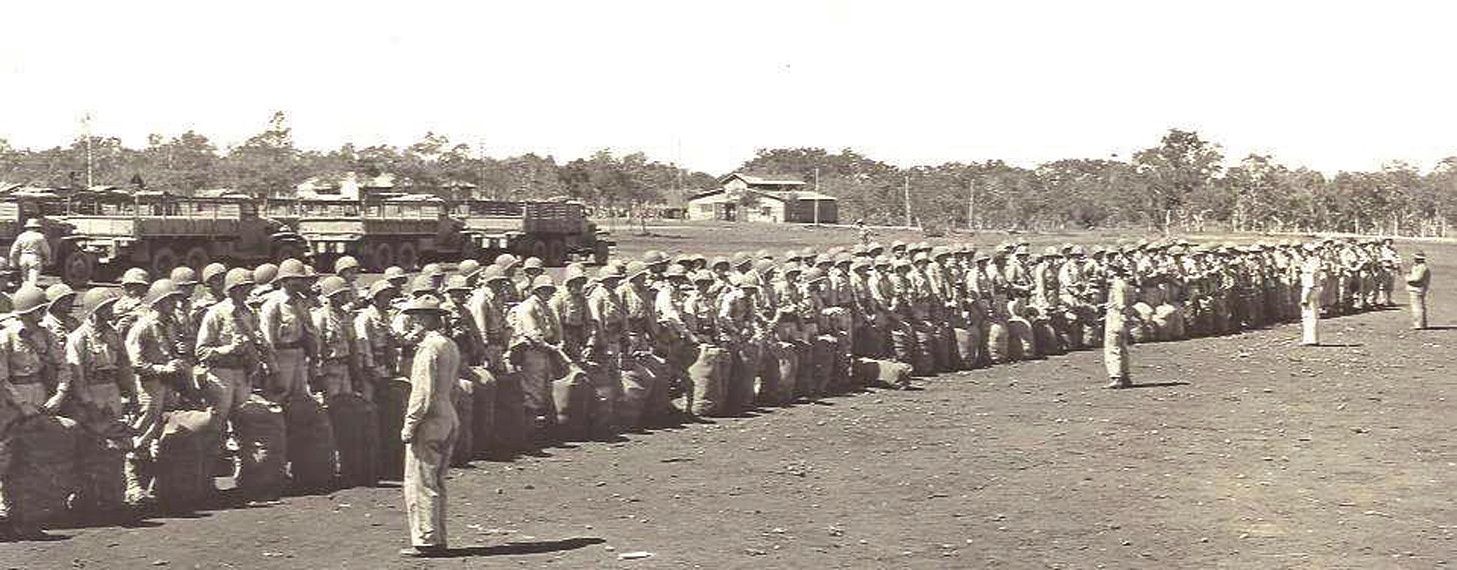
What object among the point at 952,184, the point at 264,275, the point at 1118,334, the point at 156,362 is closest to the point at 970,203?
the point at 952,184

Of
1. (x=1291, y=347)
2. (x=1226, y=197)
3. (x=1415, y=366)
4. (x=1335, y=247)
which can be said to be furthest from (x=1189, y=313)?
(x=1226, y=197)

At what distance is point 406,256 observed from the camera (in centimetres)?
3672

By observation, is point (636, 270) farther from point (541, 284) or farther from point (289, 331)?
point (289, 331)

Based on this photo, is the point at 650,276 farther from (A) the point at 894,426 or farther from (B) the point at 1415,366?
(B) the point at 1415,366

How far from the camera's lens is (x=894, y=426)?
14.3m

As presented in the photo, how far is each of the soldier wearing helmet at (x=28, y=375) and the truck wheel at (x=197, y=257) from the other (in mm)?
23303

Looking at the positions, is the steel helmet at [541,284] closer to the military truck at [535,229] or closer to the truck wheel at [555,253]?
the military truck at [535,229]

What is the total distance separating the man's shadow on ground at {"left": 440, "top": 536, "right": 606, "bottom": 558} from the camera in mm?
8906

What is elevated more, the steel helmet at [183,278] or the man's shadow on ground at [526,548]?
the steel helmet at [183,278]

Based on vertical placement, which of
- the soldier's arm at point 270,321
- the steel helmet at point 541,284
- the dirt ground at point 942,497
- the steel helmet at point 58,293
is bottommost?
the dirt ground at point 942,497

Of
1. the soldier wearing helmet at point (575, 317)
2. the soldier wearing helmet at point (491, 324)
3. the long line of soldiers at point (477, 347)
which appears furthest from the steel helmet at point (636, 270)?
the soldier wearing helmet at point (491, 324)

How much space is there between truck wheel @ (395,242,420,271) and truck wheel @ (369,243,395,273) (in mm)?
169

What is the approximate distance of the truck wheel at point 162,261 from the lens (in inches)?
1215

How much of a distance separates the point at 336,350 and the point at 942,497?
451 centimetres
